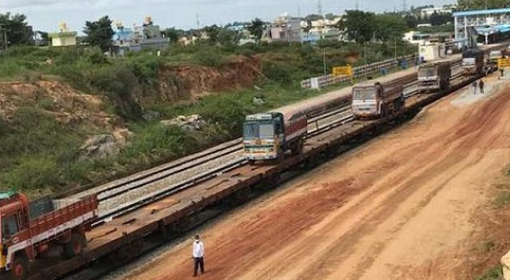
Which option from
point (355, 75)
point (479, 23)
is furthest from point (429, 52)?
point (355, 75)

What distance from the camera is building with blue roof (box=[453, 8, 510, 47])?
14050 cm

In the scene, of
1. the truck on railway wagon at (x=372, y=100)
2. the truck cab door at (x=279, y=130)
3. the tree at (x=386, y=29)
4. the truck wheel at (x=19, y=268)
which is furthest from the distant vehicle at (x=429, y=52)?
the truck wheel at (x=19, y=268)

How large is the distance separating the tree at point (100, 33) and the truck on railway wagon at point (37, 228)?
86325mm

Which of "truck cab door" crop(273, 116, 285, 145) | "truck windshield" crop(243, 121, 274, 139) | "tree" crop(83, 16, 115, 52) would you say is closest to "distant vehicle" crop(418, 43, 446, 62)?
"tree" crop(83, 16, 115, 52)

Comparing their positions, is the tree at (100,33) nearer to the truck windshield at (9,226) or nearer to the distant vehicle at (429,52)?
the distant vehicle at (429,52)

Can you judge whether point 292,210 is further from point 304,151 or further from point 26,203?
point 26,203

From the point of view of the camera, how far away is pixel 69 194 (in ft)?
122

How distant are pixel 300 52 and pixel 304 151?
65878mm

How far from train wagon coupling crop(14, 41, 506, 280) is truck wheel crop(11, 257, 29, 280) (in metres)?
0.13

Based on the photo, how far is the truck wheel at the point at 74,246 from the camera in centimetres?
2145

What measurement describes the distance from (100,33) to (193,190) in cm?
8091

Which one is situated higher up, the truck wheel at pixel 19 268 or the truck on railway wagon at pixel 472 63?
the truck on railway wagon at pixel 472 63

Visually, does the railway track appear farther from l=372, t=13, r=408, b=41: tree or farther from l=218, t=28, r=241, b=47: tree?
l=372, t=13, r=408, b=41: tree

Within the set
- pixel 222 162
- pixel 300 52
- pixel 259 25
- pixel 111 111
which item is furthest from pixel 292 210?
pixel 259 25
